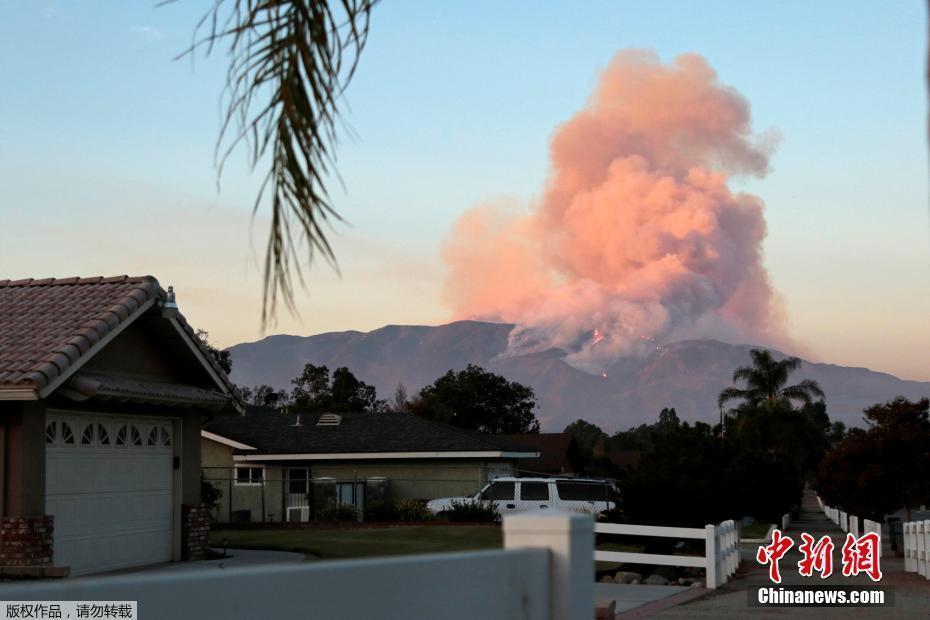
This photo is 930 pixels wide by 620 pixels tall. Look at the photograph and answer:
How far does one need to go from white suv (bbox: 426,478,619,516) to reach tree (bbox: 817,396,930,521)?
22.4ft

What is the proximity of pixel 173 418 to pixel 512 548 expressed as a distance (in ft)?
56.5

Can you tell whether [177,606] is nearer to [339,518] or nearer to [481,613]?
[481,613]

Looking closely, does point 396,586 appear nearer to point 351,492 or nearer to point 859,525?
point 859,525

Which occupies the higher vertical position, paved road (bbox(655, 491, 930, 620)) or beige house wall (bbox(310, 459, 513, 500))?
beige house wall (bbox(310, 459, 513, 500))

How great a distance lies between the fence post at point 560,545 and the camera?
19.7ft

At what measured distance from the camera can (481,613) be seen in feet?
18.5

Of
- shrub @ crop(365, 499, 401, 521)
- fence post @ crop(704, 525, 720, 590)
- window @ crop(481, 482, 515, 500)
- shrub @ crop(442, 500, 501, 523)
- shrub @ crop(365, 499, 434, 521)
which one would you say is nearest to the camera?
fence post @ crop(704, 525, 720, 590)

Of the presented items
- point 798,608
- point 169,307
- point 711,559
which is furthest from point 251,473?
point 798,608

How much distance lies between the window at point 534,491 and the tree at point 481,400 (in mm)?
55193

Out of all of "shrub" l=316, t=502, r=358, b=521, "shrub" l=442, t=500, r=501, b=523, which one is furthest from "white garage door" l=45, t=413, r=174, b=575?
"shrub" l=316, t=502, r=358, b=521

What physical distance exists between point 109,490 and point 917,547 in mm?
14579

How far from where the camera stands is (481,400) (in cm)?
9181

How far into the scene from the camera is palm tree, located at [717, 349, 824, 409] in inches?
3248

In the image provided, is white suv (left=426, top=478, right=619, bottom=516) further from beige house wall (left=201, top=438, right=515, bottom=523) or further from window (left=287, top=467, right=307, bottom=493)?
window (left=287, top=467, right=307, bottom=493)
